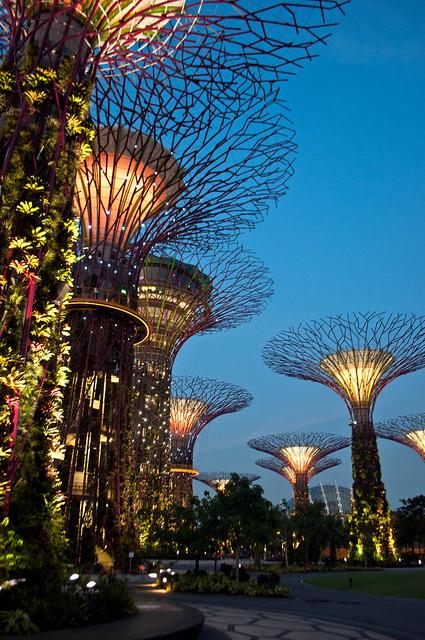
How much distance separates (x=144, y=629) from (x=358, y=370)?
31.5 metres

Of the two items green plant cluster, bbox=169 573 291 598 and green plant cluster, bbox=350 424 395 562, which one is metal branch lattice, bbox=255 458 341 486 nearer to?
green plant cluster, bbox=350 424 395 562

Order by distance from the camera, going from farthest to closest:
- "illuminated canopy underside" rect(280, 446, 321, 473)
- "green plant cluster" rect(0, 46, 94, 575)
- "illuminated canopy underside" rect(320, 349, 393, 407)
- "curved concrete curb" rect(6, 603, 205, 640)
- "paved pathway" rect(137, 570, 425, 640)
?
"illuminated canopy underside" rect(280, 446, 321, 473), "illuminated canopy underside" rect(320, 349, 393, 407), "paved pathway" rect(137, 570, 425, 640), "green plant cluster" rect(0, 46, 94, 575), "curved concrete curb" rect(6, 603, 205, 640)

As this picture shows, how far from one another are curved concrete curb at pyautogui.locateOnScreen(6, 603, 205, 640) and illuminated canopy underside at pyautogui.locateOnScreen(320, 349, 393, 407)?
29.4 m

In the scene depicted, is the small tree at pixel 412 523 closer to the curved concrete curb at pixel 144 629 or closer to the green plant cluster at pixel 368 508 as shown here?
the green plant cluster at pixel 368 508

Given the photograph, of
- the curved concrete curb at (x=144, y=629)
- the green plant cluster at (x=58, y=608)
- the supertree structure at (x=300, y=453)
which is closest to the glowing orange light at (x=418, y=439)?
the supertree structure at (x=300, y=453)

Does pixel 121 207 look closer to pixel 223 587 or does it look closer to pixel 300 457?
pixel 223 587

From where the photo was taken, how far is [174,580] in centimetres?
1836

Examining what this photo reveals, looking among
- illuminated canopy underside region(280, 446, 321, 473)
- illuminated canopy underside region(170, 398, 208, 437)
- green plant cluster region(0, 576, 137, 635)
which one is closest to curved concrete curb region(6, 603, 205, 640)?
green plant cluster region(0, 576, 137, 635)

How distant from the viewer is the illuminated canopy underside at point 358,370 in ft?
112

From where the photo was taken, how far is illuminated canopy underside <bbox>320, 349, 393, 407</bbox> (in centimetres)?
3428

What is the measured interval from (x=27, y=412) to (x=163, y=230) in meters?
9.75

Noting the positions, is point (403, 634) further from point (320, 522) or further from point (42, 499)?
point (320, 522)

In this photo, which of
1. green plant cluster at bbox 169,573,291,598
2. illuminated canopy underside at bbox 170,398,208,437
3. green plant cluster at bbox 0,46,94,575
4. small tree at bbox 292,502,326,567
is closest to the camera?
green plant cluster at bbox 0,46,94,575

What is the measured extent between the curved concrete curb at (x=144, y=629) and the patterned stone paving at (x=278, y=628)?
1552 millimetres
